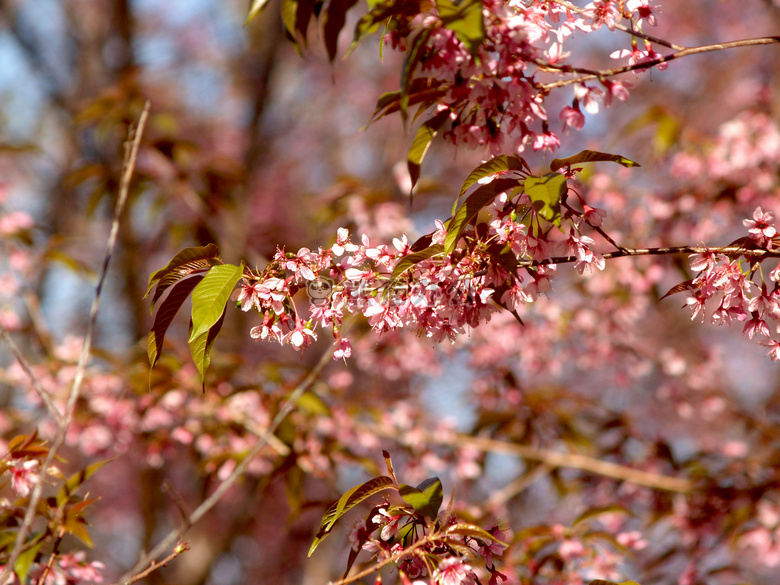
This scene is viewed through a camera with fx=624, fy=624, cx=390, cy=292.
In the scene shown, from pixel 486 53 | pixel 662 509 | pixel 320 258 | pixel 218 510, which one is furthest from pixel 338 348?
pixel 218 510

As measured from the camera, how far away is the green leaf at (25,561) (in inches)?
45.3

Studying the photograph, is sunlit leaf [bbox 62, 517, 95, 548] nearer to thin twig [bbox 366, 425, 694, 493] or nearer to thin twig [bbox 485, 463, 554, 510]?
thin twig [bbox 366, 425, 694, 493]

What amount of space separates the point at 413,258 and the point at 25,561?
92cm

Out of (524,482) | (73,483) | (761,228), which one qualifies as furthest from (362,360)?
(761,228)

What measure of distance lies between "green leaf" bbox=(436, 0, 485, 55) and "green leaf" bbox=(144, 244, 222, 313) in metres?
0.51

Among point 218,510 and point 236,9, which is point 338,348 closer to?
point 218,510

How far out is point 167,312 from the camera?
Answer: 1044 mm

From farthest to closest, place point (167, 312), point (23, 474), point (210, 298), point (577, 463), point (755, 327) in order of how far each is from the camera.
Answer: point (577, 463) < point (23, 474) < point (755, 327) < point (167, 312) < point (210, 298)

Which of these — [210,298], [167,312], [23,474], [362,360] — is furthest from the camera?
[362,360]

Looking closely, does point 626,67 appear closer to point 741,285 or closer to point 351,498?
point 741,285

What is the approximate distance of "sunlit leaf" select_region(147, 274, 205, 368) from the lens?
1041 millimetres

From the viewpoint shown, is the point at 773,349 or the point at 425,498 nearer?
the point at 425,498

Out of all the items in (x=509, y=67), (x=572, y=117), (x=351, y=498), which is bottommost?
(x=351, y=498)

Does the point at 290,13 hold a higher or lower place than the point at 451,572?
higher
